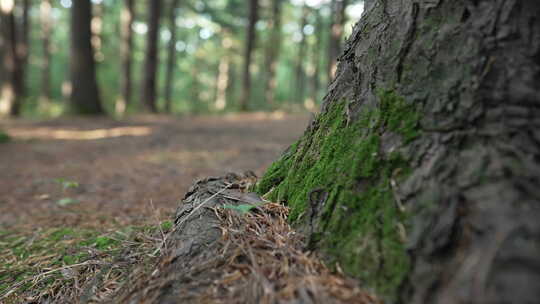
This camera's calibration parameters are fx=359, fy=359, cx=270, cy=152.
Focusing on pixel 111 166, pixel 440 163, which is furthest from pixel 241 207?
pixel 111 166

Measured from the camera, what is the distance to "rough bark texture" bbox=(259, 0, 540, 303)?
0.97 metres

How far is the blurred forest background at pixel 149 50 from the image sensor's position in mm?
11188

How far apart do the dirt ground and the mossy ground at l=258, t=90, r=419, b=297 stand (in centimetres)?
88

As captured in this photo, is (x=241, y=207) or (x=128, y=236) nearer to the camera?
(x=241, y=207)

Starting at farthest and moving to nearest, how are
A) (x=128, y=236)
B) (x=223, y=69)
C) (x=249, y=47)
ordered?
1. (x=223, y=69)
2. (x=249, y=47)
3. (x=128, y=236)

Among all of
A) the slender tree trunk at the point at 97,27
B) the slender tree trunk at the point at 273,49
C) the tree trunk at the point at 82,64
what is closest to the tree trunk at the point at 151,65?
the tree trunk at the point at 82,64

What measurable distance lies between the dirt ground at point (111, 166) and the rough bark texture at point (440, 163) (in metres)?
1.06

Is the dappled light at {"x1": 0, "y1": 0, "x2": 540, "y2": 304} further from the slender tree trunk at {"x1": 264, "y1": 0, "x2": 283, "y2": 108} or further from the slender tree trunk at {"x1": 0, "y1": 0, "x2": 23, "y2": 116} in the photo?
the slender tree trunk at {"x1": 264, "y1": 0, "x2": 283, "y2": 108}

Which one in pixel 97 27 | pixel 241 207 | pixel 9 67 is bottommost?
pixel 241 207

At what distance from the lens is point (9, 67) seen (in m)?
12.2

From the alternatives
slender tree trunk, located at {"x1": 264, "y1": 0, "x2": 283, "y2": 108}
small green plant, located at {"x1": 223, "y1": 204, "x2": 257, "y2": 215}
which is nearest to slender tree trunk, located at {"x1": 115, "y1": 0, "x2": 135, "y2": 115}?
slender tree trunk, located at {"x1": 264, "y1": 0, "x2": 283, "y2": 108}

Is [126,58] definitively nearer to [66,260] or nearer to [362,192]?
[66,260]

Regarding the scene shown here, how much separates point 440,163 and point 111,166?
16.3ft

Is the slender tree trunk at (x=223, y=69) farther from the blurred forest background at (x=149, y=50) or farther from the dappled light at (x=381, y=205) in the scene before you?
the dappled light at (x=381, y=205)
